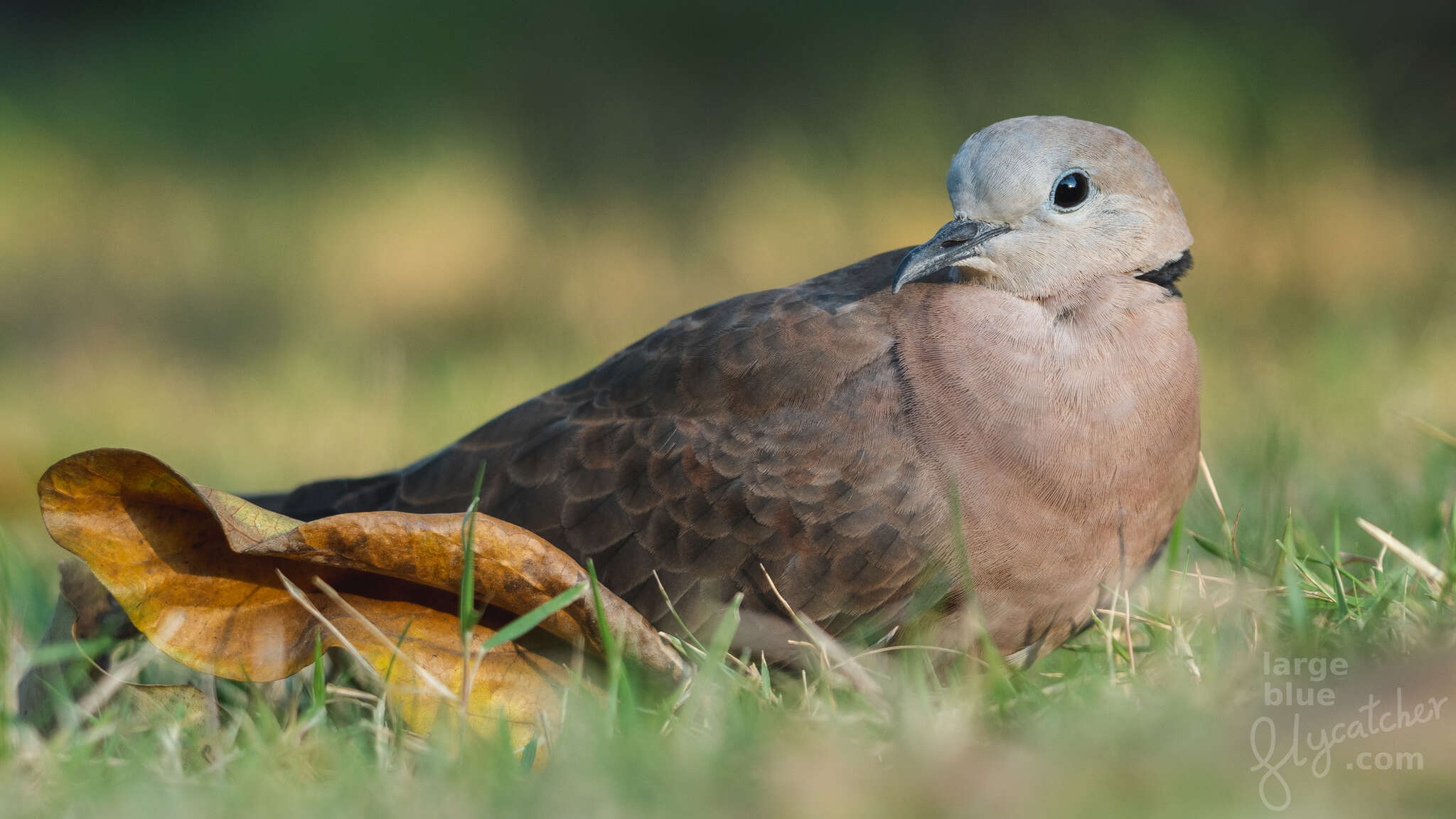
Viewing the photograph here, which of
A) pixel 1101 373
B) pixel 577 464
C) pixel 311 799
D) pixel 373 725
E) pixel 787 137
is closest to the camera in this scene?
pixel 311 799

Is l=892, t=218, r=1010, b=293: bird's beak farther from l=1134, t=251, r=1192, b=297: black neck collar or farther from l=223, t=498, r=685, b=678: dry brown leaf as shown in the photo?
l=223, t=498, r=685, b=678: dry brown leaf

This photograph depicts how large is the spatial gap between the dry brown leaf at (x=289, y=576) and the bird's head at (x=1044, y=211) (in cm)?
91

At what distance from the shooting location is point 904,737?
169cm

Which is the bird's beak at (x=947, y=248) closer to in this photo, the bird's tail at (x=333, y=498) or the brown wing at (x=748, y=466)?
the brown wing at (x=748, y=466)

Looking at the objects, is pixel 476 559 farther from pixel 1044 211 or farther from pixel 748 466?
pixel 1044 211

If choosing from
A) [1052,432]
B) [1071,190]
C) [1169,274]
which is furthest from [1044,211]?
[1052,432]

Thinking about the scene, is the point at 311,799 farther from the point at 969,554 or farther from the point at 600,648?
the point at 969,554

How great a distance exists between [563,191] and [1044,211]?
5.23 metres

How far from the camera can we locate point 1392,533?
9.68 ft

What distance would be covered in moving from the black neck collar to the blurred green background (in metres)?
1.32

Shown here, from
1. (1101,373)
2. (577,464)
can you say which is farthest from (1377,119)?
(577,464)

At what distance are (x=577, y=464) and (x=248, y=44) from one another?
674cm

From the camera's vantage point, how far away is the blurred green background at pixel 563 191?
534 centimetres

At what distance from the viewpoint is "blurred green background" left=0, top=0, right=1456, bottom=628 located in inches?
210
